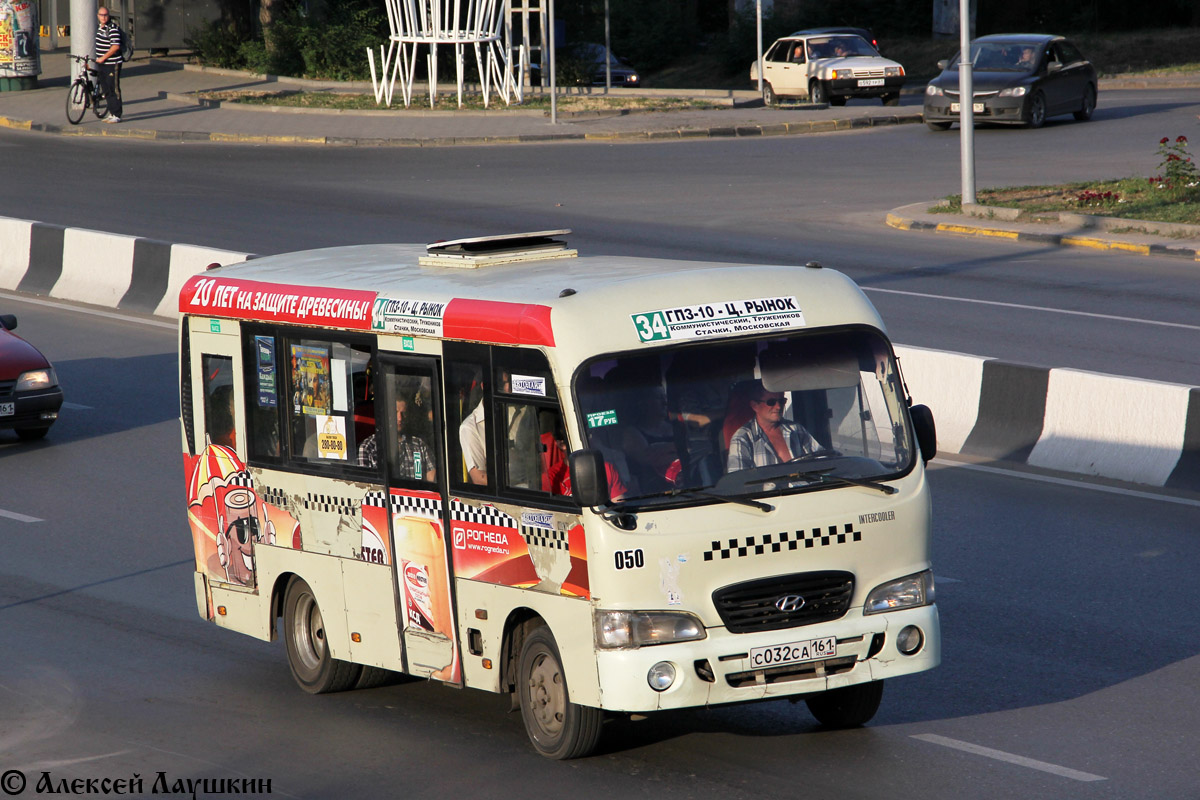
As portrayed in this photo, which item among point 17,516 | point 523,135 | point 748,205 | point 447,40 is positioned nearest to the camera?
point 17,516

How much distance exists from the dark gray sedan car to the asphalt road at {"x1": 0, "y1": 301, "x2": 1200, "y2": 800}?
891 inches

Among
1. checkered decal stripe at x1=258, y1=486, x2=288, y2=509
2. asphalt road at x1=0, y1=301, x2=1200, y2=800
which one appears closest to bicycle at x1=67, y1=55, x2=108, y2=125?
asphalt road at x1=0, y1=301, x2=1200, y2=800

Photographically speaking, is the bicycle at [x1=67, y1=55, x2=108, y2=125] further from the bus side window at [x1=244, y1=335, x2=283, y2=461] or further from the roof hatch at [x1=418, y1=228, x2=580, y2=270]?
the roof hatch at [x1=418, y1=228, x2=580, y2=270]

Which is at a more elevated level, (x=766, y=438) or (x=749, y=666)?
(x=766, y=438)

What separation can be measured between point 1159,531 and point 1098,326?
6604 millimetres

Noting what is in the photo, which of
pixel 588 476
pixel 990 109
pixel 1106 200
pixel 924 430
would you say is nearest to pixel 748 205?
pixel 1106 200

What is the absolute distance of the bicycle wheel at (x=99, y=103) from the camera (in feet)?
121

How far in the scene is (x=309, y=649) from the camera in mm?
8438

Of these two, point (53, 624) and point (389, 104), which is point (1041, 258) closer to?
point (53, 624)

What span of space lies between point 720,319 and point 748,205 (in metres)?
18.9

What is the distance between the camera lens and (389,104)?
39406 mm

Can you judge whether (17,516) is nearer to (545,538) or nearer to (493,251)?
(493,251)

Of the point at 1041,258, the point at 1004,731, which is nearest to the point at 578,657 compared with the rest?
the point at 1004,731

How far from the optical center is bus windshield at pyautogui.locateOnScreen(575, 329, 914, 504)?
683 cm
